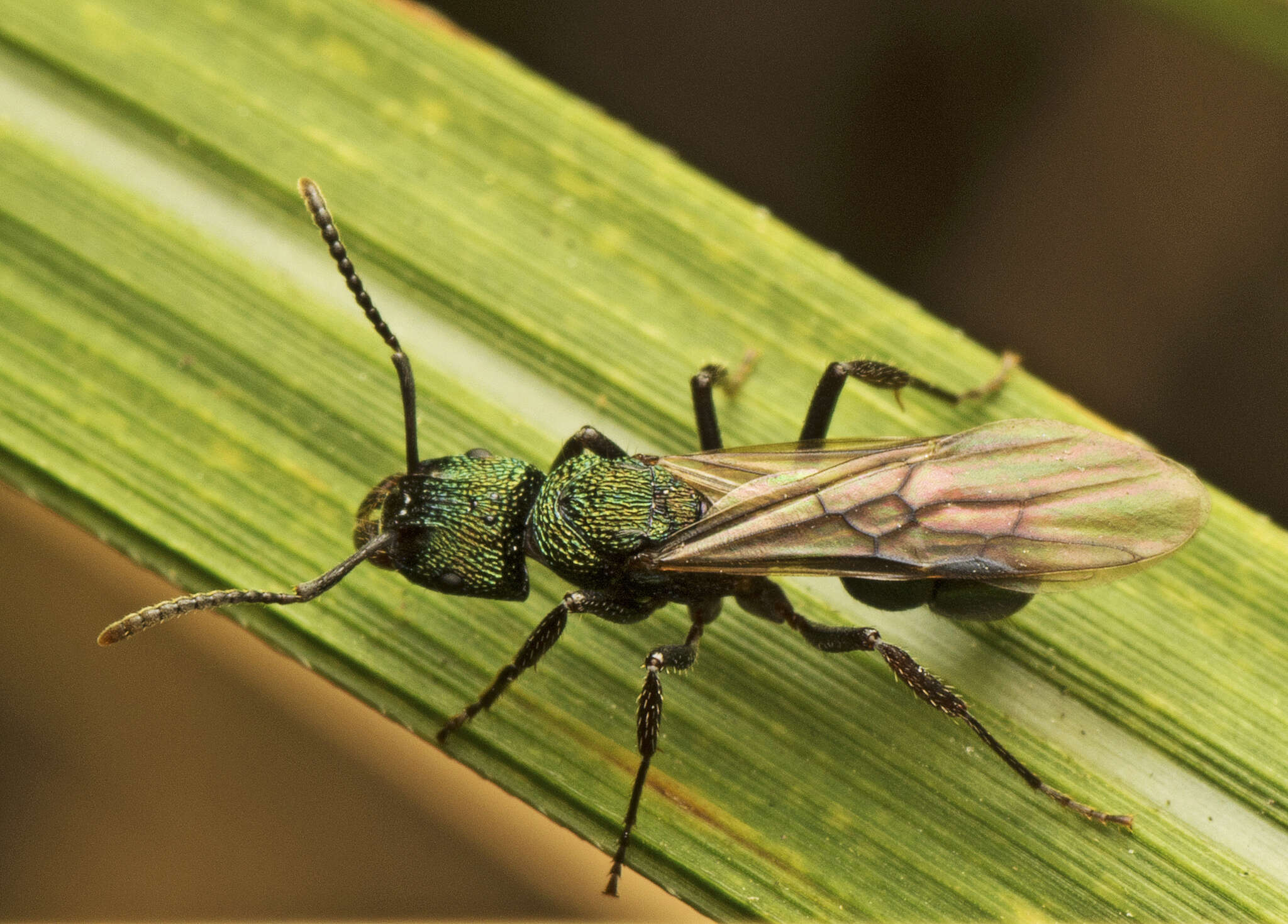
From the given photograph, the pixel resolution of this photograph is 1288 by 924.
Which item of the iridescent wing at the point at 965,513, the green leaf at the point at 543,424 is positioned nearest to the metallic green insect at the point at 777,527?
the iridescent wing at the point at 965,513

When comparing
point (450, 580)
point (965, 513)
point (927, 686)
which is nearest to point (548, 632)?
point (450, 580)

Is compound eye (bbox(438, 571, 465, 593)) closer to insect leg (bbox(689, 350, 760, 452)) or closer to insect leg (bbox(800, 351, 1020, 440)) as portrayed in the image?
insect leg (bbox(689, 350, 760, 452))

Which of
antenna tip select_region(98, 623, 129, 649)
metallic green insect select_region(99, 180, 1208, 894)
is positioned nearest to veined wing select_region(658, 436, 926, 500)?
metallic green insect select_region(99, 180, 1208, 894)

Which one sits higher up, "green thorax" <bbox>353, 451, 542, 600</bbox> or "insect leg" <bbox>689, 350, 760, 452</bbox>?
"insect leg" <bbox>689, 350, 760, 452</bbox>

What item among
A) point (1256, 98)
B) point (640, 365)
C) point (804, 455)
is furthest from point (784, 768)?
point (1256, 98)

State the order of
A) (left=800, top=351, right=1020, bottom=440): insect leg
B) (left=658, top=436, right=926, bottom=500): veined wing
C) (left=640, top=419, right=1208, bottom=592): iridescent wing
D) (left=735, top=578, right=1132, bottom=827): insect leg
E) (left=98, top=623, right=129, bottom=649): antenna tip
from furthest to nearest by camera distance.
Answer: (left=800, top=351, right=1020, bottom=440): insect leg
(left=658, top=436, right=926, bottom=500): veined wing
(left=735, top=578, right=1132, bottom=827): insect leg
(left=640, top=419, right=1208, bottom=592): iridescent wing
(left=98, top=623, right=129, bottom=649): antenna tip

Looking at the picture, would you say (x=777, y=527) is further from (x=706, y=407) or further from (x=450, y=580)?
(x=450, y=580)
